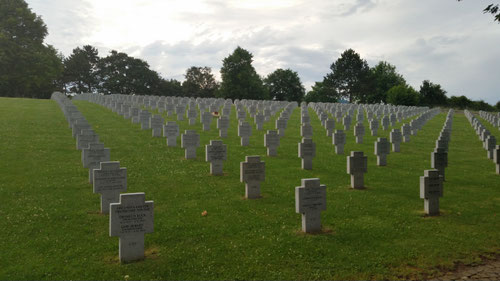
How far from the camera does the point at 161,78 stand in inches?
3255

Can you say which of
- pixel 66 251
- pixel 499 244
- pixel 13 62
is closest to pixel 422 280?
pixel 499 244

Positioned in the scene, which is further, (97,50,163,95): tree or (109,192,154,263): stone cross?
(97,50,163,95): tree

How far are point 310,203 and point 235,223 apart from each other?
1.46 metres

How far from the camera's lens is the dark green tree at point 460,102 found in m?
63.8

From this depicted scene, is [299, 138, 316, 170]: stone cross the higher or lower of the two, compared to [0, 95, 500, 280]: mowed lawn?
higher

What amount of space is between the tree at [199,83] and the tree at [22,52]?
2687cm

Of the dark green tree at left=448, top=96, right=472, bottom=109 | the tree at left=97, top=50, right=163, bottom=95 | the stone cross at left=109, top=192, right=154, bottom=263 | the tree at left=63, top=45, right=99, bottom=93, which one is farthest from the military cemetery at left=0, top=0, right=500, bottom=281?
the tree at left=63, top=45, right=99, bottom=93

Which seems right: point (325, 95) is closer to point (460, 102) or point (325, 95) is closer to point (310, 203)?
point (460, 102)

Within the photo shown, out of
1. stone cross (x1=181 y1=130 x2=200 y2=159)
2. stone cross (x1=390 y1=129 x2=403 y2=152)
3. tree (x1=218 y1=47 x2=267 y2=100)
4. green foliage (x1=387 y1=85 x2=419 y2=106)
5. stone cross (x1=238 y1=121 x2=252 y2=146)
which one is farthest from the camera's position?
tree (x1=218 y1=47 x2=267 y2=100)

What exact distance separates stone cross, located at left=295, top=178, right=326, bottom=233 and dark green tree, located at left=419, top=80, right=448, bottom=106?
64621mm

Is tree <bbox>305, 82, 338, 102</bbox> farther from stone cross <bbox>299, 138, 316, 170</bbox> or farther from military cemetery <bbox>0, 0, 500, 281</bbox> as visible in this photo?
stone cross <bbox>299, 138, 316, 170</bbox>

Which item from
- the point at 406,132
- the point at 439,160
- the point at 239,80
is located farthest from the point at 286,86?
the point at 439,160

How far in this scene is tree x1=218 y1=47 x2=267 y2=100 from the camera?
7244cm

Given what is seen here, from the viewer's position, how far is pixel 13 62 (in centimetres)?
5606
